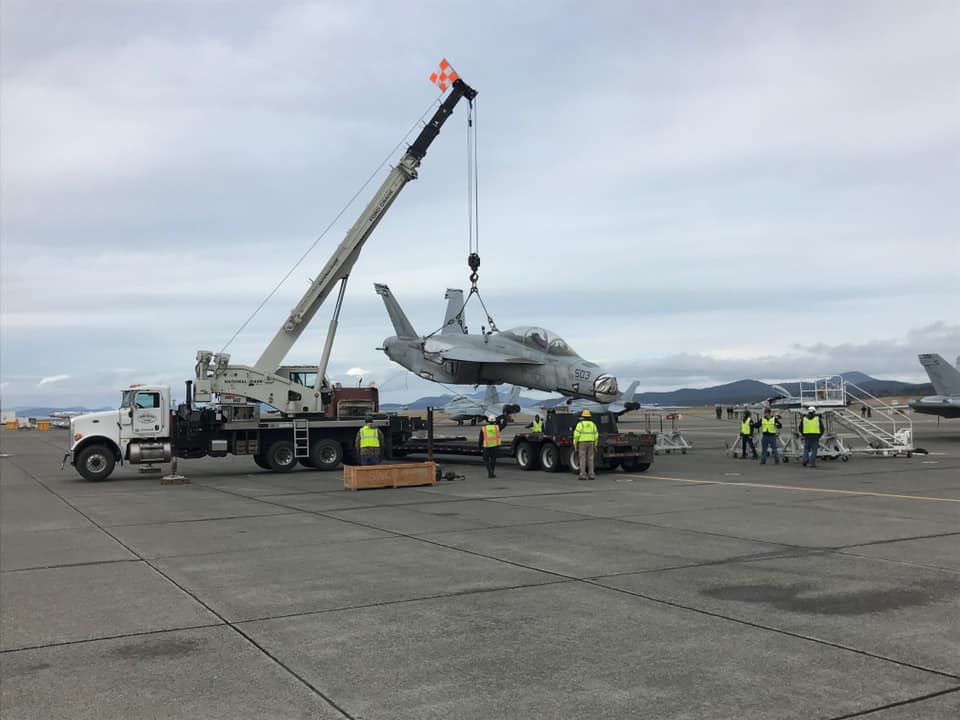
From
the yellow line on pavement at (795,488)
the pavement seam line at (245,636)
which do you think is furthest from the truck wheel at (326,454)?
the pavement seam line at (245,636)

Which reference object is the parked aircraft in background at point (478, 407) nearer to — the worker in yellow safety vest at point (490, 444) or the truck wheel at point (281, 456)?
the truck wheel at point (281, 456)

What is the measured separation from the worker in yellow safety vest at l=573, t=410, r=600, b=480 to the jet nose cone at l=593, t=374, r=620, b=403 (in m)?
3.10

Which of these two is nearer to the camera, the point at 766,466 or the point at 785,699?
the point at 785,699

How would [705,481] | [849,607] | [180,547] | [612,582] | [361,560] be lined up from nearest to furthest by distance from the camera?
[849,607] → [612,582] → [361,560] → [180,547] → [705,481]

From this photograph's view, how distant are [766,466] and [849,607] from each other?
17.1m

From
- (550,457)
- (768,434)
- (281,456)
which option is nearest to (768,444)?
(768,434)

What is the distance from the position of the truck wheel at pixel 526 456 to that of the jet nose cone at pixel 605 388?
8.05 ft

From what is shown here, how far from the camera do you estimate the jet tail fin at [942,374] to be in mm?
36719

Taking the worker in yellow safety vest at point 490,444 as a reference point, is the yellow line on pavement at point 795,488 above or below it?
below

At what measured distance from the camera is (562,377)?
24.3 meters

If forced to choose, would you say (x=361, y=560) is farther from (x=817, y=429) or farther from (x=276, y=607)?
(x=817, y=429)

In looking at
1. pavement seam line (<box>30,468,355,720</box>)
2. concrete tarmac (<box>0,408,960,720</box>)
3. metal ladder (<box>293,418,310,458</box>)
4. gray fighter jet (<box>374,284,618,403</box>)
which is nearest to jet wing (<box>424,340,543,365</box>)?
gray fighter jet (<box>374,284,618,403</box>)

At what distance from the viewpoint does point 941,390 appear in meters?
37.1

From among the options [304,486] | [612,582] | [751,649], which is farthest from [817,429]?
[751,649]
